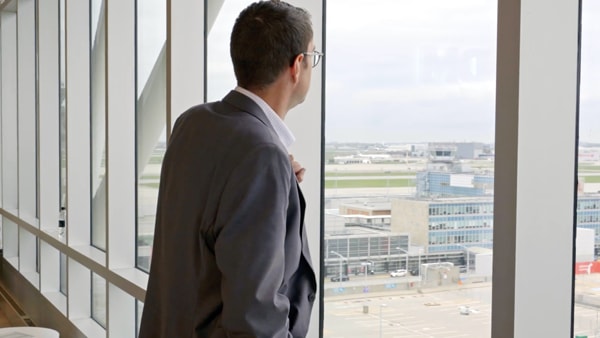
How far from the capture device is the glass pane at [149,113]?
4.14 metres

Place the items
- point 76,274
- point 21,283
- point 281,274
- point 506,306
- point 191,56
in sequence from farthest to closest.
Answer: point 21,283, point 76,274, point 191,56, point 506,306, point 281,274

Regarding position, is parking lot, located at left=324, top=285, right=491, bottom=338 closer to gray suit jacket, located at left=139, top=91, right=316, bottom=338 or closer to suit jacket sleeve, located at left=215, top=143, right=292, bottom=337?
gray suit jacket, located at left=139, top=91, right=316, bottom=338

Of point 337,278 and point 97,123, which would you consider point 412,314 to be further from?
point 97,123

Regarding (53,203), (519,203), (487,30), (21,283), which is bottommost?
(21,283)

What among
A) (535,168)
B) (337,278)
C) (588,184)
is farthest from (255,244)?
(337,278)

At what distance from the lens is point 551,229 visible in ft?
5.61

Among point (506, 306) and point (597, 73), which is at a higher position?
point (597, 73)

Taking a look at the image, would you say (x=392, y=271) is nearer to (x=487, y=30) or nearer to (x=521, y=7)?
(x=487, y=30)

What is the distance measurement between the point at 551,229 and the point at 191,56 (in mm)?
2058

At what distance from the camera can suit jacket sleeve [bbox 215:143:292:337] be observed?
5.06 feet

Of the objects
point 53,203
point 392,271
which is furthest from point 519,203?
point 53,203

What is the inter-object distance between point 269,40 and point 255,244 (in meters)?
0.45

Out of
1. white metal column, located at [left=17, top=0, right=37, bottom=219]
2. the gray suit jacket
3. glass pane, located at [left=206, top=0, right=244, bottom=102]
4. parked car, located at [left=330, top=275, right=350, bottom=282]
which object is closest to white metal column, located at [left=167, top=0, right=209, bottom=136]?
glass pane, located at [left=206, top=0, right=244, bottom=102]

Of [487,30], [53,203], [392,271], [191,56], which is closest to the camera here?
[487,30]
